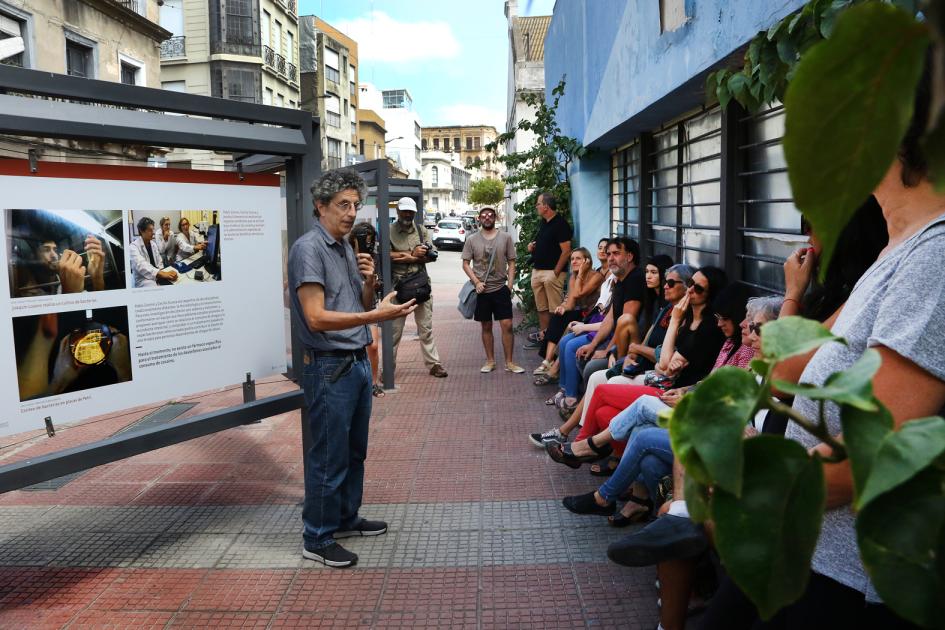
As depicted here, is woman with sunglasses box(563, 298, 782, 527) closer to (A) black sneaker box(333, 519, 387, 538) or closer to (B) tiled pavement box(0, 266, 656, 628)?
(B) tiled pavement box(0, 266, 656, 628)

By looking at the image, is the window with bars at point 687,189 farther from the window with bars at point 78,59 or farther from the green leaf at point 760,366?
the window with bars at point 78,59

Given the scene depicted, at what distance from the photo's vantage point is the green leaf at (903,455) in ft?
1.68

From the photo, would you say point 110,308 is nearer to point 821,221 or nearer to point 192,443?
point 192,443

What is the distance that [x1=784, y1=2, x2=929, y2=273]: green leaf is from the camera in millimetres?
449

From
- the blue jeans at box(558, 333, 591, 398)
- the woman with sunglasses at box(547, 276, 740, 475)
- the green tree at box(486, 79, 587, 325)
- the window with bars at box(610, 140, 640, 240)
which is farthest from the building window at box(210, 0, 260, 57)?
the woman with sunglasses at box(547, 276, 740, 475)

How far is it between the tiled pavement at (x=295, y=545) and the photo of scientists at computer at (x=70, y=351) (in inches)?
42.5

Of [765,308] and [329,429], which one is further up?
[765,308]

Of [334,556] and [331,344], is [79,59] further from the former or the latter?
[334,556]

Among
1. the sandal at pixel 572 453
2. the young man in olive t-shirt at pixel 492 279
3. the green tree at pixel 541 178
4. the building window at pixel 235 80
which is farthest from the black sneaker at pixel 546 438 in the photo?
the building window at pixel 235 80

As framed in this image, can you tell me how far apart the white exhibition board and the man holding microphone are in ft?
1.11

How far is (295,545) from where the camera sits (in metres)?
4.38

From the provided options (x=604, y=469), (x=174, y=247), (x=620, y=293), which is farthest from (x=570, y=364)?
(x=174, y=247)

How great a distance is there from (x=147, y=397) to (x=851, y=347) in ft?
10.8

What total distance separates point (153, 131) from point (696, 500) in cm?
349
